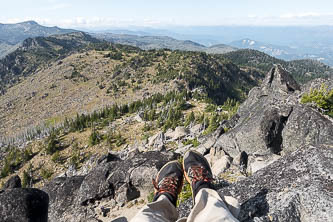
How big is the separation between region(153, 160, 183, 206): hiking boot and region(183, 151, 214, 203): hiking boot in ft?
0.90

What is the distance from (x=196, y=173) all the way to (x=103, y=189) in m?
7.00

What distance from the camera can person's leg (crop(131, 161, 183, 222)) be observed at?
4.00m

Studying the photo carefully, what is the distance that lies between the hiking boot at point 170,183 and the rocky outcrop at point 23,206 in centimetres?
378

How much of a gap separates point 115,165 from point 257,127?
950cm

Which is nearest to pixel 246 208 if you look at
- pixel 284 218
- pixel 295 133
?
pixel 284 218

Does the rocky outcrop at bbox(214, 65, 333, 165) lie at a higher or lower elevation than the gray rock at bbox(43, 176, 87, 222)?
higher

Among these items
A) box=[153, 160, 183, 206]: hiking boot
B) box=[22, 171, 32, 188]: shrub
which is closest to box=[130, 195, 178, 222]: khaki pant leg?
box=[153, 160, 183, 206]: hiking boot

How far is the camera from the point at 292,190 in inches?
181

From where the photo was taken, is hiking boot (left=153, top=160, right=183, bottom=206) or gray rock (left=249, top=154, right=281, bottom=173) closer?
hiking boot (left=153, top=160, right=183, bottom=206)

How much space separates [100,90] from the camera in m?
142

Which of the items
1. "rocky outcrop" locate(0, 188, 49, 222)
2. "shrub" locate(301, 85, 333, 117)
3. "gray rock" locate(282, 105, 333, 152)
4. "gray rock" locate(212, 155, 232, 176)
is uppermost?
"shrub" locate(301, 85, 333, 117)

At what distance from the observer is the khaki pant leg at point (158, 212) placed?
386cm

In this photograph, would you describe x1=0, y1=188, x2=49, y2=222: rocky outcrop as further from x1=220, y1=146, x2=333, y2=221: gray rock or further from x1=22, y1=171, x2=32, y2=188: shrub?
x1=22, y1=171, x2=32, y2=188: shrub

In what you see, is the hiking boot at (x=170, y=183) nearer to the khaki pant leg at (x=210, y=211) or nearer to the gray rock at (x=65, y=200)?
the khaki pant leg at (x=210, y=211)
